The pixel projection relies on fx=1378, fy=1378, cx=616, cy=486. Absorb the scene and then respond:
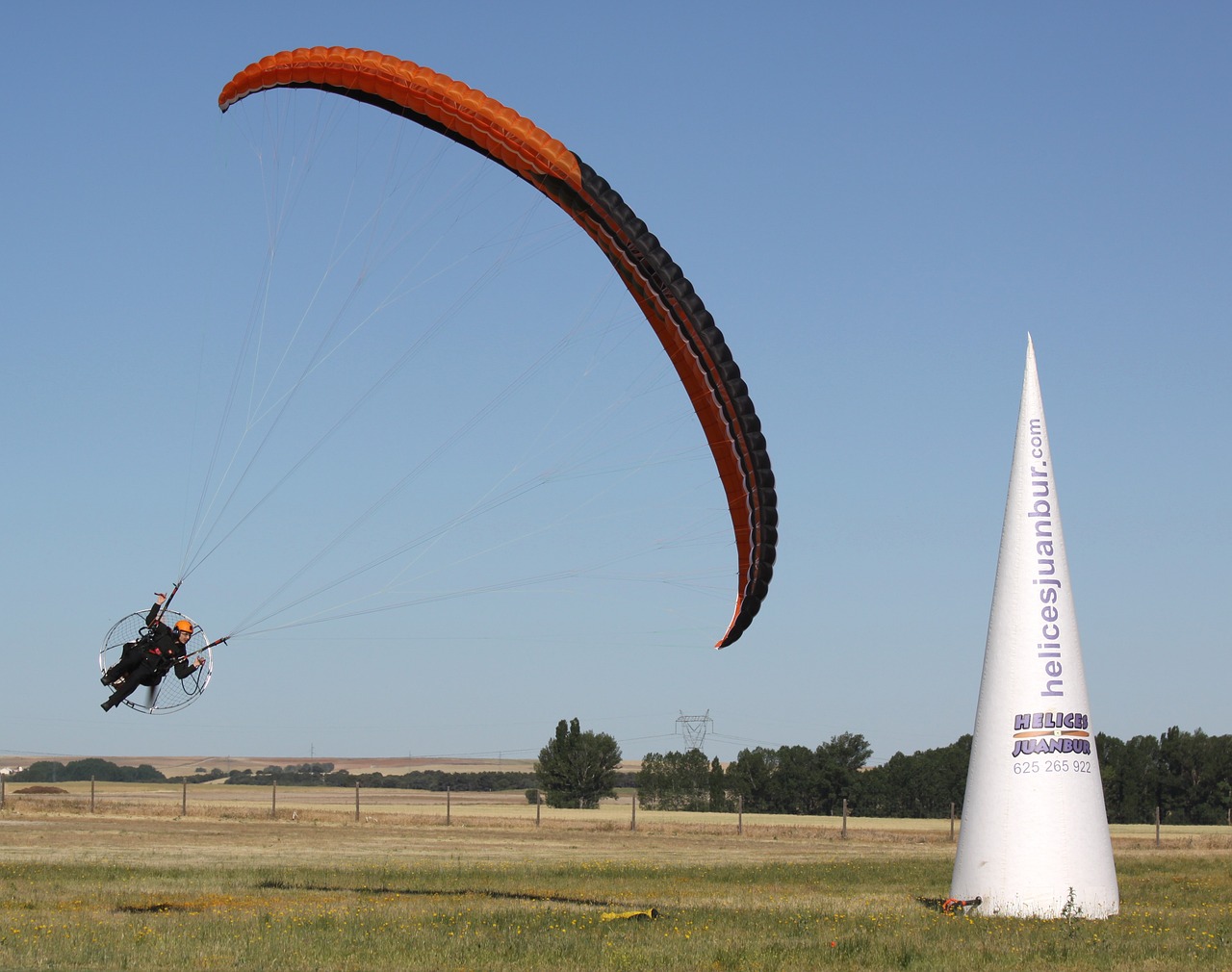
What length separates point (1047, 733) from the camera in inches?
644

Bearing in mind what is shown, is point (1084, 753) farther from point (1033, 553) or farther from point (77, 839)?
point (77, 839)

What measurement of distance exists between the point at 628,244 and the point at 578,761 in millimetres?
70405

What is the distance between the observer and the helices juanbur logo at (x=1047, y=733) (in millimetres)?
16312

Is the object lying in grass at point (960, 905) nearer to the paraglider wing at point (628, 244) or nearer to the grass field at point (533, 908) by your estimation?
the grass field at point (533, 908)

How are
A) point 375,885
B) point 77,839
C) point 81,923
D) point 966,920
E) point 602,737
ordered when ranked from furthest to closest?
point 602,737, point 77,839, point 375,885, point 966,920, point 81,923

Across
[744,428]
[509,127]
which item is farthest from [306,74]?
[744,428]

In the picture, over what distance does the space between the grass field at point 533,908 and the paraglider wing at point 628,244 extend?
392 cm

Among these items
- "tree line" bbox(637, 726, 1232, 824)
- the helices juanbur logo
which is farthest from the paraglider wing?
"tree line" bbox(637, 726, 1232, 824)

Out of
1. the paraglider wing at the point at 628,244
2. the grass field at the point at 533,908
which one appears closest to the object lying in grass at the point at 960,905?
the grass field at the point at 533,908

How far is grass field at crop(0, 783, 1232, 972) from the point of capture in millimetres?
12875

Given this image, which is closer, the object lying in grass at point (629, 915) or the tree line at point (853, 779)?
the object lying in grass at point (629, 915)

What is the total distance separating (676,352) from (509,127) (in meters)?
3.22

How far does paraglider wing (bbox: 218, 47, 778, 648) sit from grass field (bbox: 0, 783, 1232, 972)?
3.92 m

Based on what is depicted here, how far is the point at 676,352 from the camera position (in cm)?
1605
